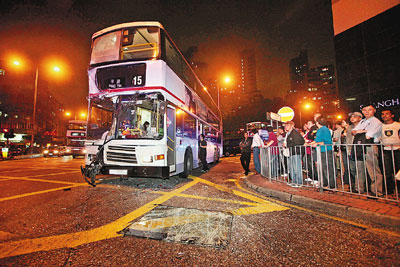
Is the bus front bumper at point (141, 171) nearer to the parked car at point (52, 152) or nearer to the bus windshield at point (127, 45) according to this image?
the bus windshield at point (127, 45)

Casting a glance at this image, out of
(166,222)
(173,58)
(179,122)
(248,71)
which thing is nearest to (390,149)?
(166,222)

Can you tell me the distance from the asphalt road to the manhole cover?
0.05ft

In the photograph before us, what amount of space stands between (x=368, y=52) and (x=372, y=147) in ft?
29.8

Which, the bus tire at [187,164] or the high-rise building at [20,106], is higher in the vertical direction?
the high-rise building at [20,106]

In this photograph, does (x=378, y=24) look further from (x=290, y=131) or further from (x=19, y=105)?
(x=19, y=105)

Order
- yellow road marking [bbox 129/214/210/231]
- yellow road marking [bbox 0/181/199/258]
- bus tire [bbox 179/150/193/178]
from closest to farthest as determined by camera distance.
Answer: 1. yellow road marking [bbox 0/181/199/258]
2. yellow road marking [bbox 129/214/210/231]
3. bus tire [bbox 179/150/193/178]

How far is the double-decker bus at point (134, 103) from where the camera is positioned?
17.8ft

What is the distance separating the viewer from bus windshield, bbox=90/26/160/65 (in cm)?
582

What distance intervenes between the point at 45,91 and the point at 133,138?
84.8 m

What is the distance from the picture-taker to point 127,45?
236 inches

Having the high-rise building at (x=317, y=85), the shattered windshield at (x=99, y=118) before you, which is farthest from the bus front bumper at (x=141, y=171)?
the high-rise building at (x=317, y=85)

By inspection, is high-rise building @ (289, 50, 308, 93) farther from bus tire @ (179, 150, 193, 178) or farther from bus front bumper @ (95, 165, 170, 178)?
bus front bumper @ (95, 165, 170, 178)

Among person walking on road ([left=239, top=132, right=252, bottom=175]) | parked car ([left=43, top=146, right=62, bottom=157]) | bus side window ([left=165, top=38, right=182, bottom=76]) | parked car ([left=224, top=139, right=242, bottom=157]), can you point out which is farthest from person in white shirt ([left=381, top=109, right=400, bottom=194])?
parked car ([left=43, top=146, right=62, bottom=157])

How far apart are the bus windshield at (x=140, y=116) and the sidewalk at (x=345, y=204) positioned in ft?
12.0
